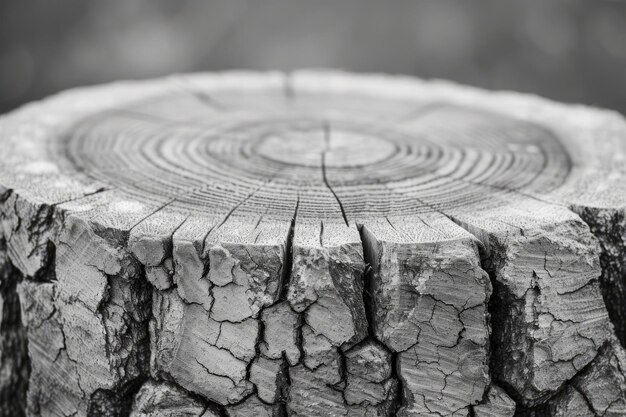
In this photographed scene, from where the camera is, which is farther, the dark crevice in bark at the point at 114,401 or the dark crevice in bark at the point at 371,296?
the dark crevice in bark at the point at 114,401

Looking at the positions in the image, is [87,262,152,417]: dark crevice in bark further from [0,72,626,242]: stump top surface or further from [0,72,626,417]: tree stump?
[0,72,626,242]: stump top surface

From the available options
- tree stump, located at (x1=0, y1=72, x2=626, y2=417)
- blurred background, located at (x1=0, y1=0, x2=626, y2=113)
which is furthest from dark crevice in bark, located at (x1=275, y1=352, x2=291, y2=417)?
blurred background, located at (x1=0, y1=0, x2=626, y2=113)

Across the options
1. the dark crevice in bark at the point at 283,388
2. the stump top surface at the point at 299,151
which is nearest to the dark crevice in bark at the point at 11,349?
the stump top surface at the point at 299,151

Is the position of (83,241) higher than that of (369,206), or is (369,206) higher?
(369,206)

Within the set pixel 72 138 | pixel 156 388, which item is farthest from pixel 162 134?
pixel 156 388

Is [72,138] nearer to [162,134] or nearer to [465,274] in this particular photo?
[162,134]

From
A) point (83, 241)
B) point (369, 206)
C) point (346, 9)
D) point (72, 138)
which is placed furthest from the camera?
point (346, 9)

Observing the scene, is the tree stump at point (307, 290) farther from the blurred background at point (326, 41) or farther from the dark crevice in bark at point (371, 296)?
the blurred background at point (326, 41)

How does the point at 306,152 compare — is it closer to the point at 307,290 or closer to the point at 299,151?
the point at 299,151
